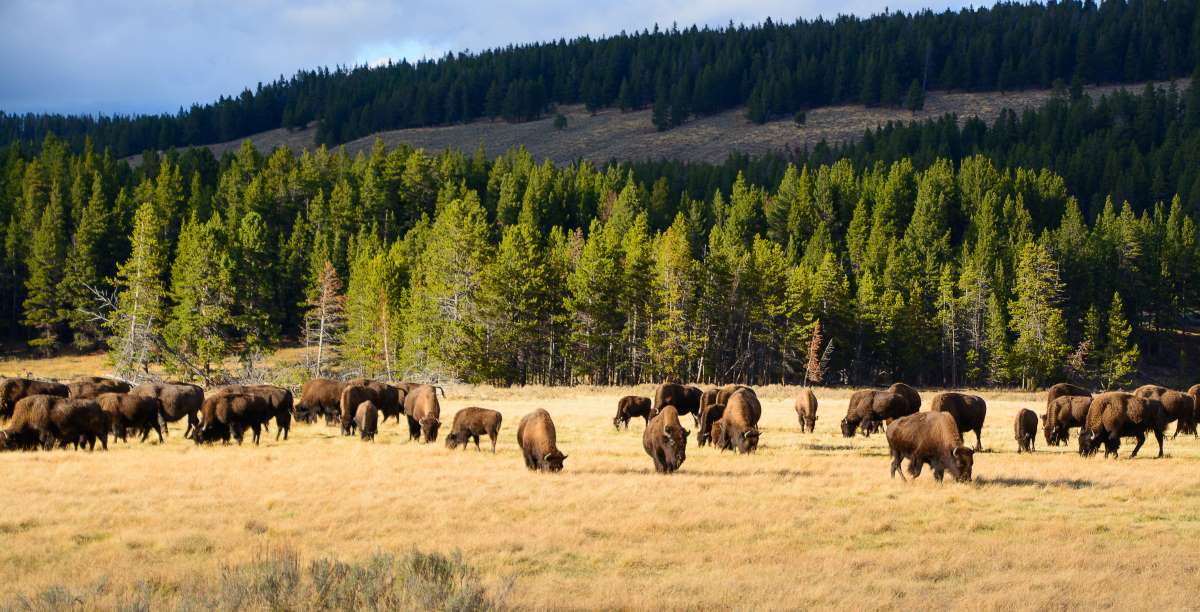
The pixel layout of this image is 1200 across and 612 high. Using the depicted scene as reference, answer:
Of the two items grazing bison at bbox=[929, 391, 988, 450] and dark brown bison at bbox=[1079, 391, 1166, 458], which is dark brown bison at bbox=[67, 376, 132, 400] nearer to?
grazing bison at bbox=[929, 391, 988, 450]

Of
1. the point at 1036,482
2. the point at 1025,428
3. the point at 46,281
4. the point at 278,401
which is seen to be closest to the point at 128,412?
the point at 278,401

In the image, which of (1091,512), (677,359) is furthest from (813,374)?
(1091,512)

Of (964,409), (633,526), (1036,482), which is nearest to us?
(633,526)

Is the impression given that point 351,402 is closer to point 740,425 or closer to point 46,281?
point 740,425

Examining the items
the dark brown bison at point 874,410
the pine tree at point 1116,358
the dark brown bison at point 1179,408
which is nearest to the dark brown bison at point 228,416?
the dark brown bison at point 874,410

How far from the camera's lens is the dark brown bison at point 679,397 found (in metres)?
34.6

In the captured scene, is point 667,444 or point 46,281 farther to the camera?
point 46,281

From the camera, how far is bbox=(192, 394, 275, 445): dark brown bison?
27.0m

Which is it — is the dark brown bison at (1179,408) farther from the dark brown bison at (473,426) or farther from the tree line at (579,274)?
the tree line at (579,274)

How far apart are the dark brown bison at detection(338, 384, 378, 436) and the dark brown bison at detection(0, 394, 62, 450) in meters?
7.87

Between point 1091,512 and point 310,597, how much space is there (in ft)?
44.7

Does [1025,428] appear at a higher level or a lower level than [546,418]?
lower

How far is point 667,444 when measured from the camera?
830 inches

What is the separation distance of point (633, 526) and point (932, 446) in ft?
26.2
